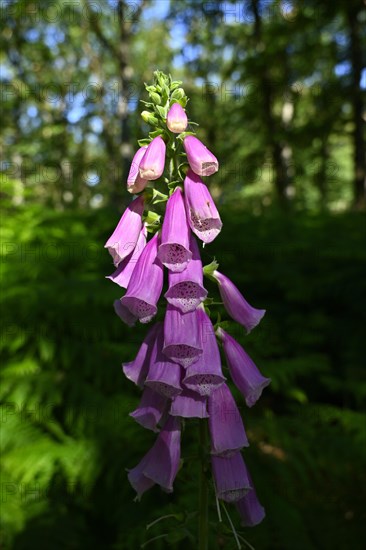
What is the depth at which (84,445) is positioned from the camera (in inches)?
135

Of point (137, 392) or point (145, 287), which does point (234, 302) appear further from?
point (137, 392)

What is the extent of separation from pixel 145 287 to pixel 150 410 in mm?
348

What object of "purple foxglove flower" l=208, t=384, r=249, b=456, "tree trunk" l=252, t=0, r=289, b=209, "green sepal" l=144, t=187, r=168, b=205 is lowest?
"purple foxglove flower" l=208, t=384, r=249, b=456

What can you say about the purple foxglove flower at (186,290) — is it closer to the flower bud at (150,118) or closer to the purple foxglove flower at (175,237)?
Result: the purple foxglove flower at (175,237)

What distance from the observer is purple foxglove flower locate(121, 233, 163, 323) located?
1.36 m

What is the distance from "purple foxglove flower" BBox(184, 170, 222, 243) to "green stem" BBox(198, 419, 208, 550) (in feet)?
1.73

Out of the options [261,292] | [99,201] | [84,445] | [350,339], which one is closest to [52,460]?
[84,445]

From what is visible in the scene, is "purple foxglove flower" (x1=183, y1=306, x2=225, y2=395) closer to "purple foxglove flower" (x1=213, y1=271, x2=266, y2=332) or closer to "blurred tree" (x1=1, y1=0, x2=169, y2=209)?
"purple foxglove flower" (x1=213, y1=271, x2=266, y2=332)

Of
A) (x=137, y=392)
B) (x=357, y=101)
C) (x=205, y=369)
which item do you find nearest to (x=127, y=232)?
(x=205, y=369)

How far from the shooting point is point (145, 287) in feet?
4.51

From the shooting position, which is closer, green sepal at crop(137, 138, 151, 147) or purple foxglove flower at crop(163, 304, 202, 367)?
purple foxglove flower at crop(163, 304, 202, 367)

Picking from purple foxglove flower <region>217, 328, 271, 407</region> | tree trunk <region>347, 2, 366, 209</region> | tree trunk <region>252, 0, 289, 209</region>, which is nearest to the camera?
purple foxglove flower <region>217, 328, 271, 407</region>

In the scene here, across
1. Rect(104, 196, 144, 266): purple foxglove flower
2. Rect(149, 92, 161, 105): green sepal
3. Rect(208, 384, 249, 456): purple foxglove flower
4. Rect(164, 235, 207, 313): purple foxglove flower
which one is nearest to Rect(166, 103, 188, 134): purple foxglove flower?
Rect(149, 92, 161, 105): green sepal

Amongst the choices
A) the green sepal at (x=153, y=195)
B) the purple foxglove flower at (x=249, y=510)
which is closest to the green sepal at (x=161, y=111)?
the green sepal at (x=153, y=195)
